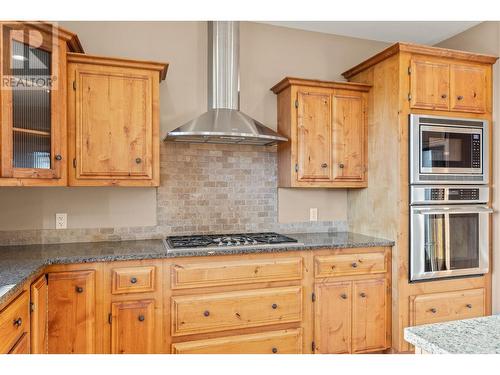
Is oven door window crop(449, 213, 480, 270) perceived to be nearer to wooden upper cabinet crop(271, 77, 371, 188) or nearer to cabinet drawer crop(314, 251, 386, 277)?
cabinet drawer crop(314, 251, 386, 277)

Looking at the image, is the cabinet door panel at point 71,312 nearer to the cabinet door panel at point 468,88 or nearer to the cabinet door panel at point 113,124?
the cabinet door panel at point 113,124

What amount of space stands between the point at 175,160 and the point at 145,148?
0.43 meters

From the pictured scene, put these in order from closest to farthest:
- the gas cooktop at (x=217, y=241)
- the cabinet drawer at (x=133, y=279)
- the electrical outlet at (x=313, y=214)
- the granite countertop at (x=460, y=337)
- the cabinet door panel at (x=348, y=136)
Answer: the granite countertop at (x=460, y=337) < the cabinet drawer at (x=133, y=279) < the gas cooktop at (x=217, y=241) < the cabinet door panel at (x=348, y=136) < the electrical outlet at (x=313, y=214)

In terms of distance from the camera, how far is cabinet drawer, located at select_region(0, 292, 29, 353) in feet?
4.58

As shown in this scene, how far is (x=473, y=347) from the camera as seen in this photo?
0.80 meters

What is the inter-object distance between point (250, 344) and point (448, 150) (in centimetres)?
203

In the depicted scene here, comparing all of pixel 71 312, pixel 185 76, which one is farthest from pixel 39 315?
pixel 185 76

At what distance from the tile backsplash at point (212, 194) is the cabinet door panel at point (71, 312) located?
2.03 ft

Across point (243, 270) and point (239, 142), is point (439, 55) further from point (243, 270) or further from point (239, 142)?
point (243, 270)

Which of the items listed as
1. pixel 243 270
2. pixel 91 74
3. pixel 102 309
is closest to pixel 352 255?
pixel 243 270

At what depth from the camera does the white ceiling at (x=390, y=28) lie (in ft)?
9.93

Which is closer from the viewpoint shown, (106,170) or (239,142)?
(106,170)

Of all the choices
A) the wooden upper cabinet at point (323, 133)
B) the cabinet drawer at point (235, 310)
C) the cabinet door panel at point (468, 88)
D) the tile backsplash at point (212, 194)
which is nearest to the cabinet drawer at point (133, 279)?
the cabinet drawer at point (235, 310)

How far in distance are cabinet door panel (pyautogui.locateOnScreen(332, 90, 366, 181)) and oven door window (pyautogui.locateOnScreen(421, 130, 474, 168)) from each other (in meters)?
0.49
